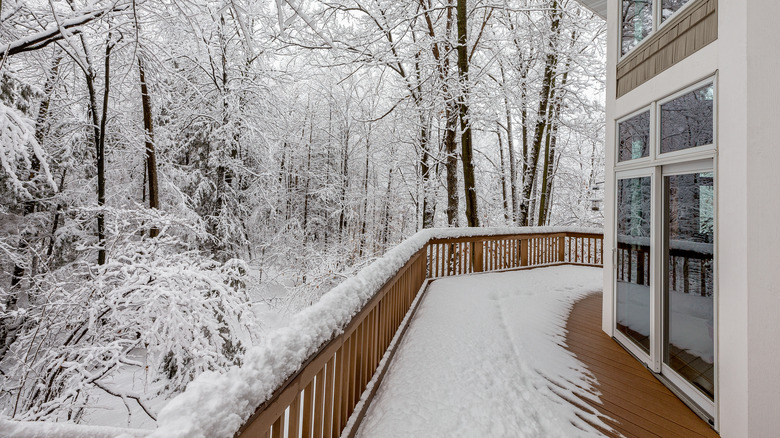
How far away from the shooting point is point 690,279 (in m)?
2.75

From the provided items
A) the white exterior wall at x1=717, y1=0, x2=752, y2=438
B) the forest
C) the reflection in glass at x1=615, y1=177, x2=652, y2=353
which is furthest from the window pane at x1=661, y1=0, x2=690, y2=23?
the forest

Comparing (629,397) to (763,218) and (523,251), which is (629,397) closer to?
(763,218)

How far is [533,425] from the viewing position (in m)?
2.33

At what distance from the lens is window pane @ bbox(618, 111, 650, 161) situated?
3.40 metres

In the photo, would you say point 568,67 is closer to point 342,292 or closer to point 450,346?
point 450,346

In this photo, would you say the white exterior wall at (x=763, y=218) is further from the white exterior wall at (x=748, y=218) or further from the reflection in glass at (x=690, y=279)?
the reflection in glass at (x=690, y=279)

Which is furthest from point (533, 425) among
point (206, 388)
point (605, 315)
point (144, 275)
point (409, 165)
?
point (409, 165)

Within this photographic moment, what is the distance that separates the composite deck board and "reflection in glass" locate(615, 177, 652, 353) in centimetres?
28

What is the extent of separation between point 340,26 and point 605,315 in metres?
8.73

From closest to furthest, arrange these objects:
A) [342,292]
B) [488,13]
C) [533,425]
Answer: [342,292]
[533,425]
[488,13]

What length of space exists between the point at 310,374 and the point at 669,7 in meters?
4.43

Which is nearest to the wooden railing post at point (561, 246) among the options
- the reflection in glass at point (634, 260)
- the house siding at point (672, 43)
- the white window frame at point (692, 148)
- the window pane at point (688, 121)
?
the reflection in glass at point (634, 260)

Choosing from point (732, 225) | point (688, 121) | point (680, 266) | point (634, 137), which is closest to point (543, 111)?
point (634, 137)

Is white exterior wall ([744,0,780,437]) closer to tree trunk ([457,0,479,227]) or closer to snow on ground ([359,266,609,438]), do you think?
snow on ground ([359,266,609,438])
